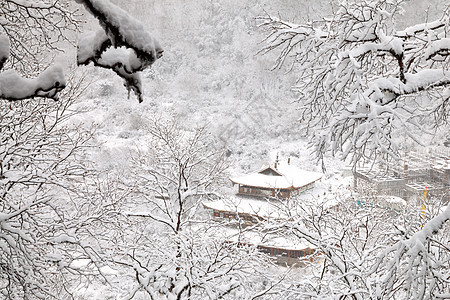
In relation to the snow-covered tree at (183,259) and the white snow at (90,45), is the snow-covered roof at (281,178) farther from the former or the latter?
the white snow at (90,45)

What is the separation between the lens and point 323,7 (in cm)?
4722

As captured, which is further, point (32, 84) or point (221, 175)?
point (221, 175)

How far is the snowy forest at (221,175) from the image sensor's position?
2623mm

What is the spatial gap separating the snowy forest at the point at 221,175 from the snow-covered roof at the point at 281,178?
14 centimetres

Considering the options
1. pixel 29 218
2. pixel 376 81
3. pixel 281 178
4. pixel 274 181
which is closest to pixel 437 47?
pixel 376 81

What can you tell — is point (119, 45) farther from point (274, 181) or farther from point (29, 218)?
point (274, 181)

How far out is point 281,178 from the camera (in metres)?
23.2

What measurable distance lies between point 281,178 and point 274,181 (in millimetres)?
530

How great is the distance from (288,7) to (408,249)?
4998 centimetres

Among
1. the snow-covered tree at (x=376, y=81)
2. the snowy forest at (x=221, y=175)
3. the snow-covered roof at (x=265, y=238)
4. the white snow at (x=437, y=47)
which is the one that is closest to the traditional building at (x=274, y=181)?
the snowy forest at (x=221, y=175)

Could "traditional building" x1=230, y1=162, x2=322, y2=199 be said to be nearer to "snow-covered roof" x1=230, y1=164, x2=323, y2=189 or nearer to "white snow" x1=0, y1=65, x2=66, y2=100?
"snow-covered roof" x1=230, y1=164, x2=323, y2=189

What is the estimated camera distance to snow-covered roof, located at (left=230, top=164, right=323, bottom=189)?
22.2 meters

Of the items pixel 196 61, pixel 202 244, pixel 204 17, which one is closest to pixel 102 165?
pixel 202 244

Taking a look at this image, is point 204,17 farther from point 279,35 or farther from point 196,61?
point 279,35
